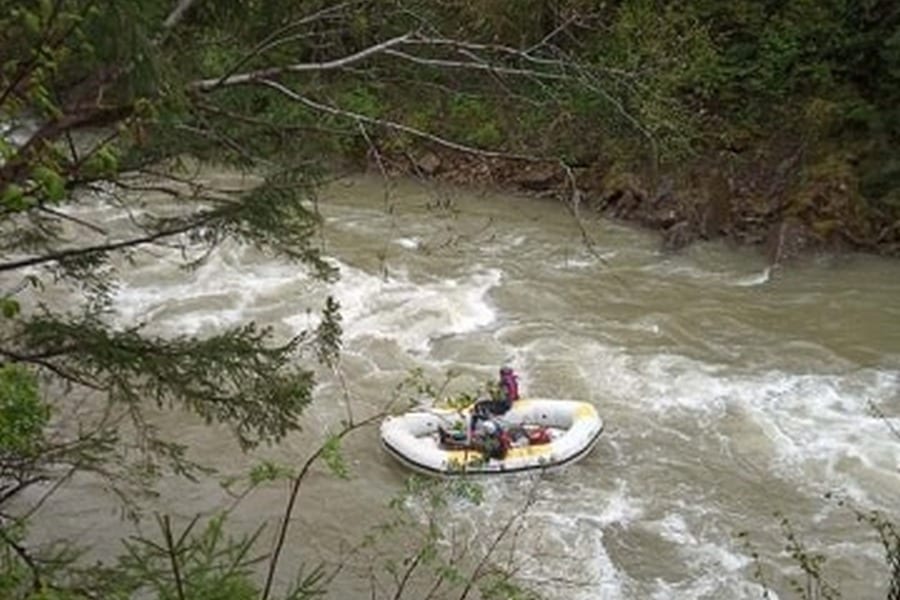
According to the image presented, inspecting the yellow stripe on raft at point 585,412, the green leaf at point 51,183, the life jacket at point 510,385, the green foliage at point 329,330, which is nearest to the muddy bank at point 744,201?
the life jacket at point 510,385

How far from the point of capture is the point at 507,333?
42.0 ft

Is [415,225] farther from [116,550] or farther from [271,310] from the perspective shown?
[116,550]

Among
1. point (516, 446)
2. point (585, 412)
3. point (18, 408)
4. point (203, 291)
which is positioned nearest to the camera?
point (18, 408)

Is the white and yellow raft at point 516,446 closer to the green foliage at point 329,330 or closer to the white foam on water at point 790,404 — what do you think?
the white foam on water at point 790,404

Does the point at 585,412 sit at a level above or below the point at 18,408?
below

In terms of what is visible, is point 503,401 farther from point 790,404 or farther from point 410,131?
point 410,131

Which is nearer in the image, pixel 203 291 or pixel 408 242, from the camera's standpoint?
pixel 203 291

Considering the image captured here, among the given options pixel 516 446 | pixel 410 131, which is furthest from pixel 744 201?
pixel 410 131

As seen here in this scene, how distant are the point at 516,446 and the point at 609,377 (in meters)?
2.09

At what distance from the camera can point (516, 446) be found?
10094 millimetres

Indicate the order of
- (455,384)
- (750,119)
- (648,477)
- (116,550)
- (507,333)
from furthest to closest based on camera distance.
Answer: (750,119), (507,333), (455,384), (648,477), (116,550)

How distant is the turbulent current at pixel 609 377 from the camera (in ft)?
29.6

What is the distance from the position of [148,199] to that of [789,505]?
1034 centimetres

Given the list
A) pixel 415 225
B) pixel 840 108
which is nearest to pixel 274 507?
pixel 415 225
